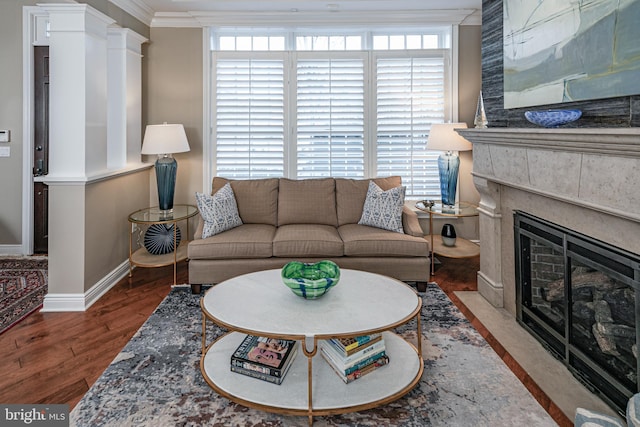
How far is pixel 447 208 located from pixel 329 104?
167 cm

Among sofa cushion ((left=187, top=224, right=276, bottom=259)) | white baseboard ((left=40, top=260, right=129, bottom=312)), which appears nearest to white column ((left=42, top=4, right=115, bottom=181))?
white baseboard ((left=40, top=260, right=129, bottom=312))

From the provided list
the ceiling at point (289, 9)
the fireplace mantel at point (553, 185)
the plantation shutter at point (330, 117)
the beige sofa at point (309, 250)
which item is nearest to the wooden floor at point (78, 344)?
the beige sofa at point (309, 250)

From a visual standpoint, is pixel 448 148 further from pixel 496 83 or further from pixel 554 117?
pixel 554 117

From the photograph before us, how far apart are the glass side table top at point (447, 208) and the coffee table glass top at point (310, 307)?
1641 millimetres

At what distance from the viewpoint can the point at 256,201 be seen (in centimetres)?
399

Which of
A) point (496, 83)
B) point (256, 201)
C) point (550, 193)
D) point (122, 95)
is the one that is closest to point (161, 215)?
point (256, 201)

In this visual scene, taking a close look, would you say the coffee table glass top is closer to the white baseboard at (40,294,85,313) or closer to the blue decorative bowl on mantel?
the blue decorative bowl on mantel

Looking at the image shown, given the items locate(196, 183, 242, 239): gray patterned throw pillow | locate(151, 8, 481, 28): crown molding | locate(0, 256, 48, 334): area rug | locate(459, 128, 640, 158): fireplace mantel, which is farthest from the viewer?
locate(151, 8, 481, 28): crown molding

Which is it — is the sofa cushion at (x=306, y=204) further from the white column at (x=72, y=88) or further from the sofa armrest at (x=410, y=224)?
the white column at (x=72, y=88)

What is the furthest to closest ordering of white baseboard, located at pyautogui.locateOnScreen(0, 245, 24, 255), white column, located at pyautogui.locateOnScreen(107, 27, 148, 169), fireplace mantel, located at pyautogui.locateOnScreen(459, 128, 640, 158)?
1. white baseboard, located at pyautogui.locateOnScreen(0, 245, 24, 255)
2. white column, located at pyautogui.locateOnScreen(107, 27, 148, 169)
3. fireplace mantel, located at pyautogui.locateOnScreen(459, 128, 640, 158)

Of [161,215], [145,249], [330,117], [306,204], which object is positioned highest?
[330,117]

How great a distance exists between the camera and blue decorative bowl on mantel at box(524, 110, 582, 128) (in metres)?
2.11

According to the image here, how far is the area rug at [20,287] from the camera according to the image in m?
3.05

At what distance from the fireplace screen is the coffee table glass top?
0.91m
